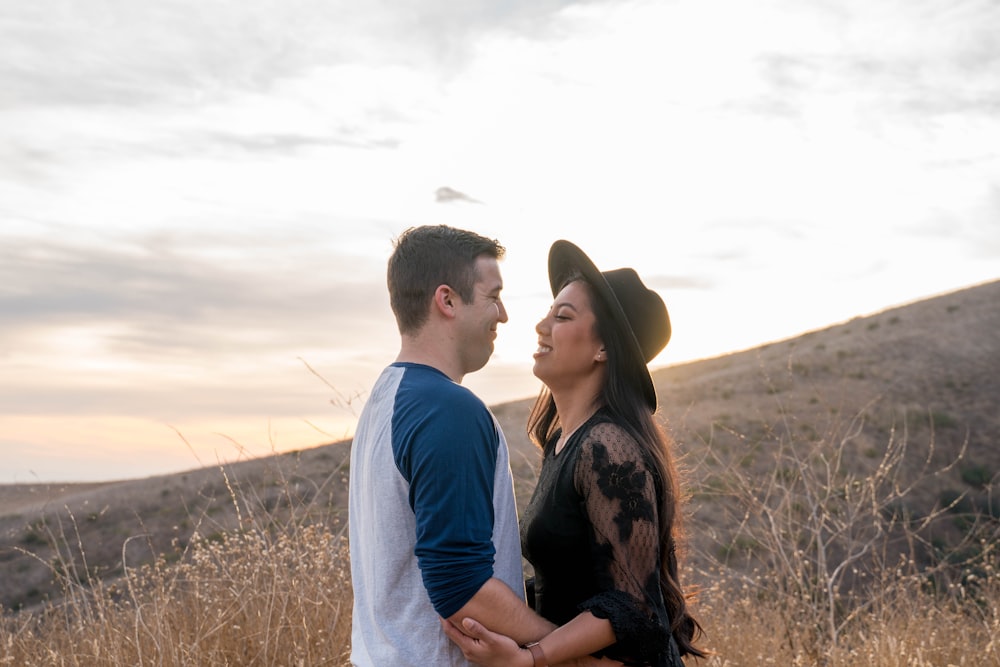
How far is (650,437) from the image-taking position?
10.3 ft

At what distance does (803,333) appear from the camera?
51.5 metres

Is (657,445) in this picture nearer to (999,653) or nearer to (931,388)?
(999,653)

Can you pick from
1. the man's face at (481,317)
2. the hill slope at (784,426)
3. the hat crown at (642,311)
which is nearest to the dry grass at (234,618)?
the hat crown at (642,311)

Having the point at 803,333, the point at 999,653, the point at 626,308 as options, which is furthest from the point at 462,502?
the point at 803,333

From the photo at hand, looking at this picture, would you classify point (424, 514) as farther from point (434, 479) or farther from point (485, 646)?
point (485, 646)

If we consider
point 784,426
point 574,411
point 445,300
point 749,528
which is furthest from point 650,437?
point 784,426

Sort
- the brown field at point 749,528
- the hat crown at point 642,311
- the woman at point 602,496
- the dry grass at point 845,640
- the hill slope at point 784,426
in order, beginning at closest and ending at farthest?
the woman at point 602,496 < the hat crown at point 642,311 < the brown field at point 749,528 < the dry grass at point 845,640 < the hill slope at point 784,426

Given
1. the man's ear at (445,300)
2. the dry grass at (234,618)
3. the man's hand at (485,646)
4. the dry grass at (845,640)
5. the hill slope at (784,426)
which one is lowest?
the hill slope at (784,426)

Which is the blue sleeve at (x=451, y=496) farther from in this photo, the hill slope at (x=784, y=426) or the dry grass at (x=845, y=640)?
the hill slope at (x=784, y=426)

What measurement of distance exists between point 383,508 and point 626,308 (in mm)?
1197

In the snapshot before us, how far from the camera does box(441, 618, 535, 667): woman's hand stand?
2.60 m

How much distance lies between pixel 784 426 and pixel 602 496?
95.7 ft

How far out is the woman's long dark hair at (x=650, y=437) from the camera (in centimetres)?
304

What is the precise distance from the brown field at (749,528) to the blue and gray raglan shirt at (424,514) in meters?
1.32
